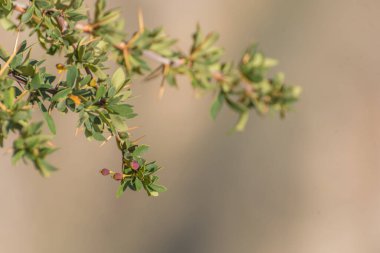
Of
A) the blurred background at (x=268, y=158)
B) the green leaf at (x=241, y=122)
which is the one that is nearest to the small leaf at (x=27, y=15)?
the green leaf at (x=241, y=122)

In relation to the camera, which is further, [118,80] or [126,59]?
[118,80]

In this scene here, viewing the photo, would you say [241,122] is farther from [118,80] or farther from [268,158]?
[268,158]

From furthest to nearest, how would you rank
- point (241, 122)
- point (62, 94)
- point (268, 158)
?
1. point (268, 158)
2. point (62, 94)
3. point (241, 122)

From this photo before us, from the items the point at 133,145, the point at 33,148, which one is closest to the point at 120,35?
the point at 33,148

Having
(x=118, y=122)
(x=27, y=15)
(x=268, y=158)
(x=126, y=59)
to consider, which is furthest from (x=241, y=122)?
(x=268, y=158)

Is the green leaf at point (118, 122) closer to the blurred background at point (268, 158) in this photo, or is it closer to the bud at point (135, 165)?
the bud at point (135, 165)

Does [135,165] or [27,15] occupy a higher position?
[27,15]

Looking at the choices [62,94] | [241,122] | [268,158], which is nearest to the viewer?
[241,122]

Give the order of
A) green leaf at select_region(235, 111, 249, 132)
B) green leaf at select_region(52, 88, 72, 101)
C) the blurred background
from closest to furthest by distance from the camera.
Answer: green leaf at select_region(235, 111, 249, 132) < green leaf at select_region(52, 88, 72, 101) < the blurred background

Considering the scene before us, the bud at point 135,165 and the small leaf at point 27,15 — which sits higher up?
the small leaf at point 27,15

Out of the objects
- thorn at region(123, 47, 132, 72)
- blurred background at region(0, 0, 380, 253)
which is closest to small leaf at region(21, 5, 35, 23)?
thorn at region(123, 47, 132, 72)

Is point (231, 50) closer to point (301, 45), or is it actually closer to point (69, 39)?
point (301, 45)

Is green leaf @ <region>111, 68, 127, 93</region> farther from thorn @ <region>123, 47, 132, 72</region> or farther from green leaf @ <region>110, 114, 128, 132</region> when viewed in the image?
thorn @ <region>123, 47, 132, 72</region>
